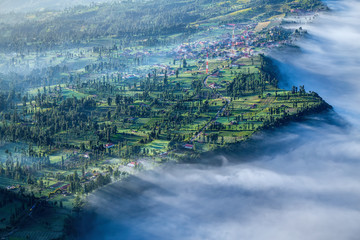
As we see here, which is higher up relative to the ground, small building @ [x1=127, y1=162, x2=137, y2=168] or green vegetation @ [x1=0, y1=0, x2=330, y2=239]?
green vegetation @ [x1=0, y1=0, x2=330, y2=239]

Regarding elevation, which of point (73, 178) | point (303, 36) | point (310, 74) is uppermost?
point (303, 36)

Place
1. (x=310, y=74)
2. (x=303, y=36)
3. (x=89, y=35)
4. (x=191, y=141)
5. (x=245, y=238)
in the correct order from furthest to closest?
(x=89, y=35) < (x=303, y=36) < (x=310, y=74) < (x=191, y=141) < (x=245, y=238)

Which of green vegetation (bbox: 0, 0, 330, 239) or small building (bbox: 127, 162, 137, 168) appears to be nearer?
green vegetation (bbox: 0, 0, 330, 239)

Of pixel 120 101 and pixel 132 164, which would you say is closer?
pixel 132 164

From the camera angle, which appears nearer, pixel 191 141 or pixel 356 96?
pixel 191 141

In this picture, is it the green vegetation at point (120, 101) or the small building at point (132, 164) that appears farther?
the small building at point (132, 164)

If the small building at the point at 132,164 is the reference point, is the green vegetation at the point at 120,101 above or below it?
above

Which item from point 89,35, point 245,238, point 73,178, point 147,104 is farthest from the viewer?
point 89,35

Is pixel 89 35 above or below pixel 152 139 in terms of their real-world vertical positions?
above

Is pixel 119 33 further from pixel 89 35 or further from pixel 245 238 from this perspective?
pixel 245 238

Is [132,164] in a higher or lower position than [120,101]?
lower

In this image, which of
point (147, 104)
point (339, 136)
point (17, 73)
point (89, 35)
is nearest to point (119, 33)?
point (89, 35)
